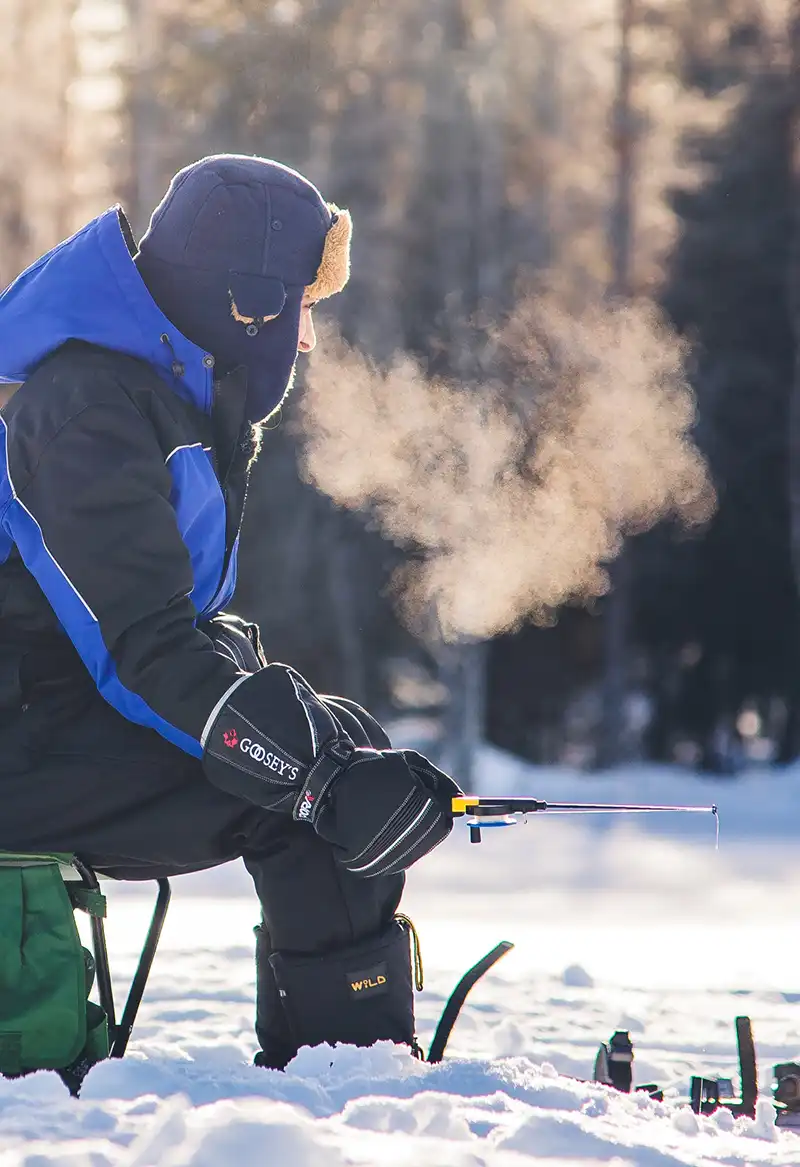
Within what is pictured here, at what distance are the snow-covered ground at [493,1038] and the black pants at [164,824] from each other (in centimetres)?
23

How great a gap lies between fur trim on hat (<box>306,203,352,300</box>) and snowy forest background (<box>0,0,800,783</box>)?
12.4 metres

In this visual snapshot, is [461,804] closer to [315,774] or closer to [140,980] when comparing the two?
[315,774]

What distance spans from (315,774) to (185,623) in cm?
31

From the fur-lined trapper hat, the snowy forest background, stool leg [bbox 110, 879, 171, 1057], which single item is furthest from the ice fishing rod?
the snowy forest background

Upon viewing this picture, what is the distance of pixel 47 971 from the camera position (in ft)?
8.16

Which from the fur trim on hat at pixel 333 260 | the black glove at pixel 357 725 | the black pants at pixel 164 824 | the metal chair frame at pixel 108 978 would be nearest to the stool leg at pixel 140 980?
the metal chair frame at pixel 108 978

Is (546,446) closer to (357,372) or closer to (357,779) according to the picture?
(357,372)

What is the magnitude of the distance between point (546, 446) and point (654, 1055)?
10527 mm

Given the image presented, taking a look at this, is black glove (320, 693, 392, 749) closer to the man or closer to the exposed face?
the man

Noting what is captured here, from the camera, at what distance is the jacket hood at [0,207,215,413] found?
2.53m

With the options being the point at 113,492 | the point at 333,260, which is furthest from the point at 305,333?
the point at 113,492

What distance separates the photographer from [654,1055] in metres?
3.69

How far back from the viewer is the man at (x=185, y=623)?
234cm

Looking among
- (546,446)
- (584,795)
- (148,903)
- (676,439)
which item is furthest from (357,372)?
(148,903)
